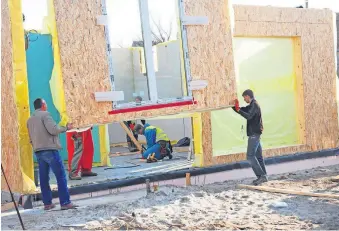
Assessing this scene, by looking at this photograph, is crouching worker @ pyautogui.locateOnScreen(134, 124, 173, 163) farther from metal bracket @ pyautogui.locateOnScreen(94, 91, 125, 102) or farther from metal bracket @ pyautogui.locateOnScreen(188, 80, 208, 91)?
metal bracket @ pyautogui.locateOnScreen(94, 91, 125, 102)

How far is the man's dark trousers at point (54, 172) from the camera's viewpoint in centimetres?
718

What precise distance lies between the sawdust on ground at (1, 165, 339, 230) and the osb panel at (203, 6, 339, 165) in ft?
8.72

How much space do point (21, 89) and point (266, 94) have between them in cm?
540

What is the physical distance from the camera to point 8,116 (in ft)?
25.7

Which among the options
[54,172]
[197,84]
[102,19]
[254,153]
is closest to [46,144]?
[54,172]

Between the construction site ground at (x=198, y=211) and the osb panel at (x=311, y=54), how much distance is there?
93.7 inches

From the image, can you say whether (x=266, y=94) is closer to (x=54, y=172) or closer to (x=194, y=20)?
(x=194, y=20)

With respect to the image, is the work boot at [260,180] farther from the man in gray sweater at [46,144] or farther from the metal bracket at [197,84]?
the man in gray sweater at [46,144]

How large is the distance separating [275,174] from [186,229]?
4657 millimetres

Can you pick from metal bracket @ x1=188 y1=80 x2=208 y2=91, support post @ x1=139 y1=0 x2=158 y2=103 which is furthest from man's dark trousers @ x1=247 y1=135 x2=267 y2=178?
support post @ x1=139 y1=0 x2=158 y2=103

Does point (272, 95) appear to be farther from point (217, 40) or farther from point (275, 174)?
point (217, 40)

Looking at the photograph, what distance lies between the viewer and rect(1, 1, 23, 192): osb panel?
7.69m

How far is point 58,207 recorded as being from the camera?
7.57 metres

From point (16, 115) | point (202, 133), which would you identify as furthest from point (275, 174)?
point (16, 115)
